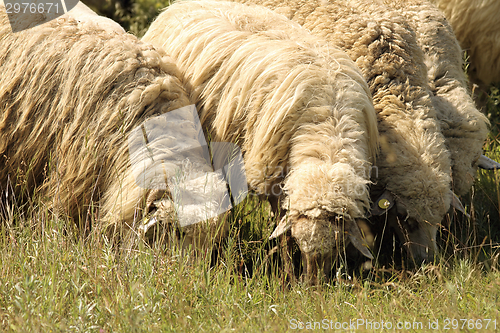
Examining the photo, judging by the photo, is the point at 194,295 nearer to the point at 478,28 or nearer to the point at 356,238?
the point at 356,238

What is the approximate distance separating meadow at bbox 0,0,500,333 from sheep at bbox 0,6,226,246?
0.23 meters

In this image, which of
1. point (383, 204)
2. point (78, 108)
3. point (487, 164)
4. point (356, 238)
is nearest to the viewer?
point (356, 238)

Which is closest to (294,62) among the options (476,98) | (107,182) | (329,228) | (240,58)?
(240,58)

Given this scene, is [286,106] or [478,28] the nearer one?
[286,106]

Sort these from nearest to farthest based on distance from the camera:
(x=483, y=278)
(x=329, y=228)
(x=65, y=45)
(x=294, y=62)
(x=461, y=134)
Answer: (x=329, y=228)
(x=483, y=278)
(x=294, y=62)
(x=65, y=45)
(x=461, y=134)

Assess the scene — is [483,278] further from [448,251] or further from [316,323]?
[316,323]

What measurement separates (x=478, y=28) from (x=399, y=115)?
2591 mm

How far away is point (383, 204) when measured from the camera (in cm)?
344

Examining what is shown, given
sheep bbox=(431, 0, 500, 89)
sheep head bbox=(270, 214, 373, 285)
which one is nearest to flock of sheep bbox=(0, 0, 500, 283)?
sheep head bbox=(270, 214, 373, 285)

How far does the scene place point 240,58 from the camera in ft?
12.0

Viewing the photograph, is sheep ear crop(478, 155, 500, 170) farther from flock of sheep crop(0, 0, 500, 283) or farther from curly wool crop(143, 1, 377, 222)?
curly wool crop(143, 1, 377, 222)

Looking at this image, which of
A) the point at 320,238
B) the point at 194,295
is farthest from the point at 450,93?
the point at 194,295

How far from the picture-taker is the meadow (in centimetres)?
249

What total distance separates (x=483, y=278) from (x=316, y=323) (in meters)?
1.30
